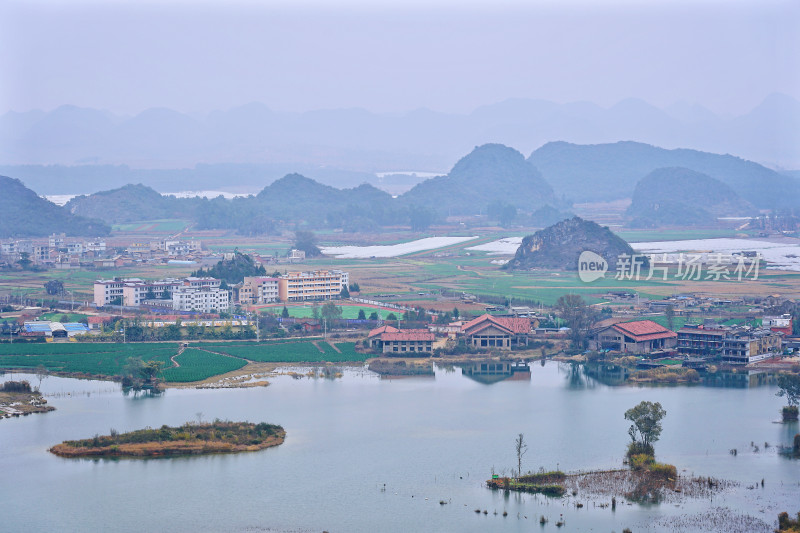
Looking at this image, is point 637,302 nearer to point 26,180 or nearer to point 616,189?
point 616,189

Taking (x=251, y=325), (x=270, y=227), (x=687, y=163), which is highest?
(x=687, y=163)

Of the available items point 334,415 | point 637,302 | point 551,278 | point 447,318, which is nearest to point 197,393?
point 334,415

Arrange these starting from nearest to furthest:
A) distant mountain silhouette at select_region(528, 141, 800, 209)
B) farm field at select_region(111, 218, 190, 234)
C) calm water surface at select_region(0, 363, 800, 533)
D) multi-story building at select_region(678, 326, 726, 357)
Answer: calm water surface at select_region(0, 363, 800, 533)
multi-story building at select_region(678, 326, 726, 357)
farm field at select_region(111, 218, 190, 234)
distant mountain silhouette at select_region(528, 141, 800, 209)

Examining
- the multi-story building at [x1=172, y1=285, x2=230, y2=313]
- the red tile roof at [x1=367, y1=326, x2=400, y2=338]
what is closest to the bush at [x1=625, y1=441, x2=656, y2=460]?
the red tile roof at [x1=367, y1=326, x2=400, y2=338]

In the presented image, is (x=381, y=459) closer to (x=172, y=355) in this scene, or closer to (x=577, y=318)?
(x=172, y=355)

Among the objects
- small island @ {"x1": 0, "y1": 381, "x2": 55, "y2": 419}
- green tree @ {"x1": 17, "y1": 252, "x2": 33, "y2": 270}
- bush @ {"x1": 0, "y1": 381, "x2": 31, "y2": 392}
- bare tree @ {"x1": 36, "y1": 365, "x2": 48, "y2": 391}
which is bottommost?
small island @ {"x1": 0, "y1": 381, "x2": 55, "y2": 419}

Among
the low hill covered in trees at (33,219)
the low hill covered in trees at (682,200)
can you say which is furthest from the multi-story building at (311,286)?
the low hill covered in trees at (682,200)

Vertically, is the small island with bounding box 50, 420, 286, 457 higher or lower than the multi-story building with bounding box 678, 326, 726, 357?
lower

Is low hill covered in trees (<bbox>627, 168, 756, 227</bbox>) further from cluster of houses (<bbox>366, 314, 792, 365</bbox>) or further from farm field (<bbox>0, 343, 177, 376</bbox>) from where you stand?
farm field (<bbox>0, 343, 177, 376</bbox>)
